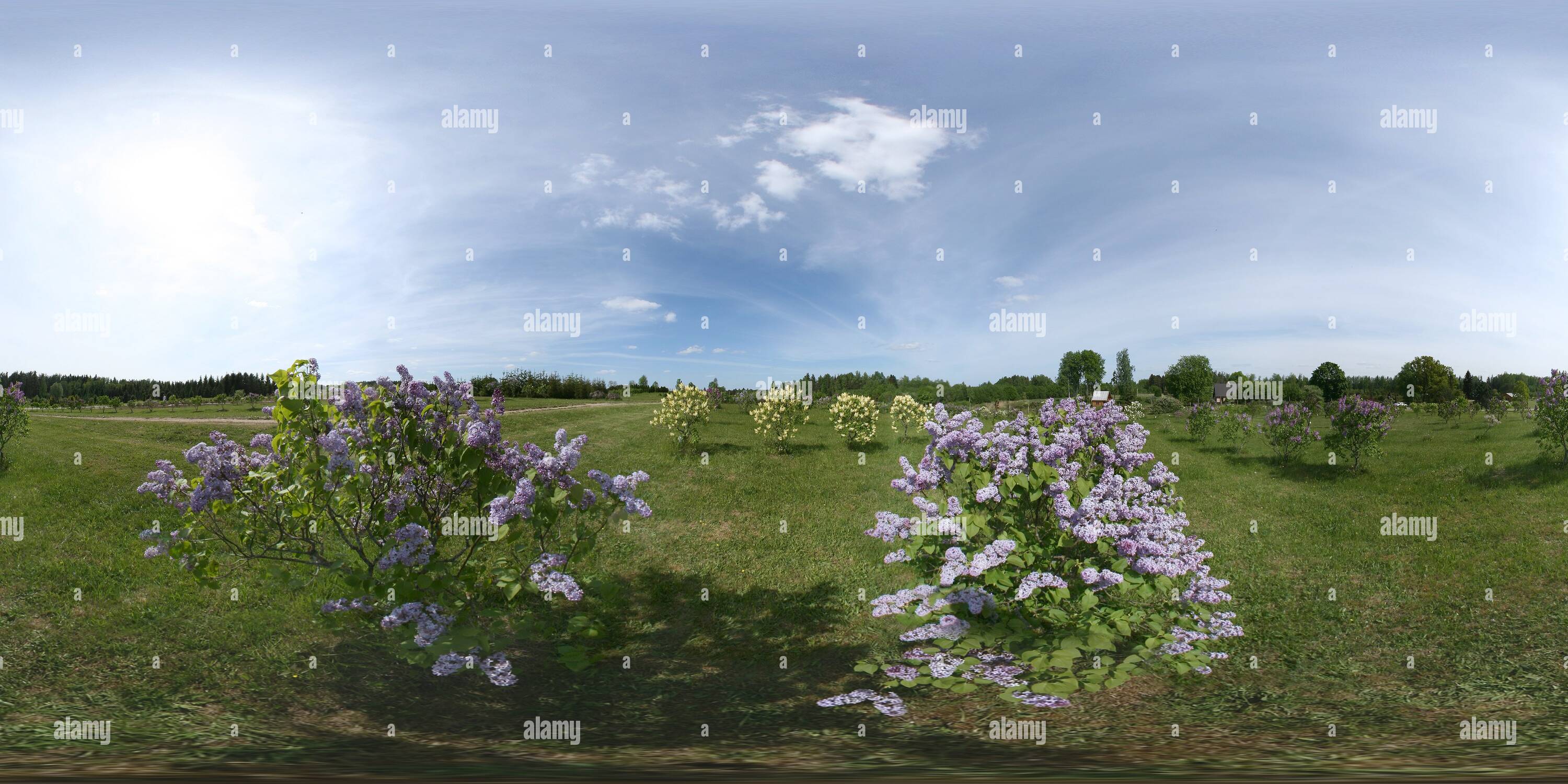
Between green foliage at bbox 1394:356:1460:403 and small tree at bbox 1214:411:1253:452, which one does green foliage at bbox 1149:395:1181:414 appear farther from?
small tree at bbox 1214:411:1253:452

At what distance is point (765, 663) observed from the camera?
635 centimetres

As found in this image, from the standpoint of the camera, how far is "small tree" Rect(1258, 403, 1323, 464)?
52.5ft

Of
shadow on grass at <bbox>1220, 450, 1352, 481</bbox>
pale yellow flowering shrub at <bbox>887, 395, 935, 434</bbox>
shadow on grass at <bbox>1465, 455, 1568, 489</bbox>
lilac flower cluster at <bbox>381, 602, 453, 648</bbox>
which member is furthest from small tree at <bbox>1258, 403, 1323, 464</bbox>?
lilac flower cluster at <bbox>381, 602, 453, 648</bbox>

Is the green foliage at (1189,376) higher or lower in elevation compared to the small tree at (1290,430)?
higher

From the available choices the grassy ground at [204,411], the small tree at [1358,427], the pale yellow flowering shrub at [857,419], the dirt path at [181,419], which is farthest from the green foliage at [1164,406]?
the dirt path at [181,419]

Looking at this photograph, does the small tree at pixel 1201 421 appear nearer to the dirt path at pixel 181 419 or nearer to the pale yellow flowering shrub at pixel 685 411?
the pale yellow flowering shrub at pixel 685 411

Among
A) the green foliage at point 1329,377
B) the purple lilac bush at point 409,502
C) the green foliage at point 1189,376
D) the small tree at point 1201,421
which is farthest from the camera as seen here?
the green foliage at point 1189,376

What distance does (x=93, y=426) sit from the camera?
15250 mm

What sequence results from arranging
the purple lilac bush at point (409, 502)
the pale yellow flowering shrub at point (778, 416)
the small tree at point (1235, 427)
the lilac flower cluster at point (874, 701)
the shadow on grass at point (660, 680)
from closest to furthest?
1. the shadow on grass at point (660, 680)
2. the lilac flower cluster at point (874, 701)
3. the purple lilac bush at point (409, 502)
4. the pale yellow flowering shrub at point (778, 416)
5. the small tree at point (1235, 427)

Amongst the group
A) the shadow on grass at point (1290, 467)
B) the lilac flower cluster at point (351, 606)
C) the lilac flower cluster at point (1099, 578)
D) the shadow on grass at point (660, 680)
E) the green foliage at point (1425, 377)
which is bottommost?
the shadow on grass at point (660, 680)

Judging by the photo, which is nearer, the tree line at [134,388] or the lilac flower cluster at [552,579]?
the lilac flower cluster at [552,579]

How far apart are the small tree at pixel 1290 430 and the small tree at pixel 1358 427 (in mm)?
896

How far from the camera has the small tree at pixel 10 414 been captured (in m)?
11.7

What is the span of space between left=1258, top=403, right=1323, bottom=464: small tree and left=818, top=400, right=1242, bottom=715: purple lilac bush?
11.6m
